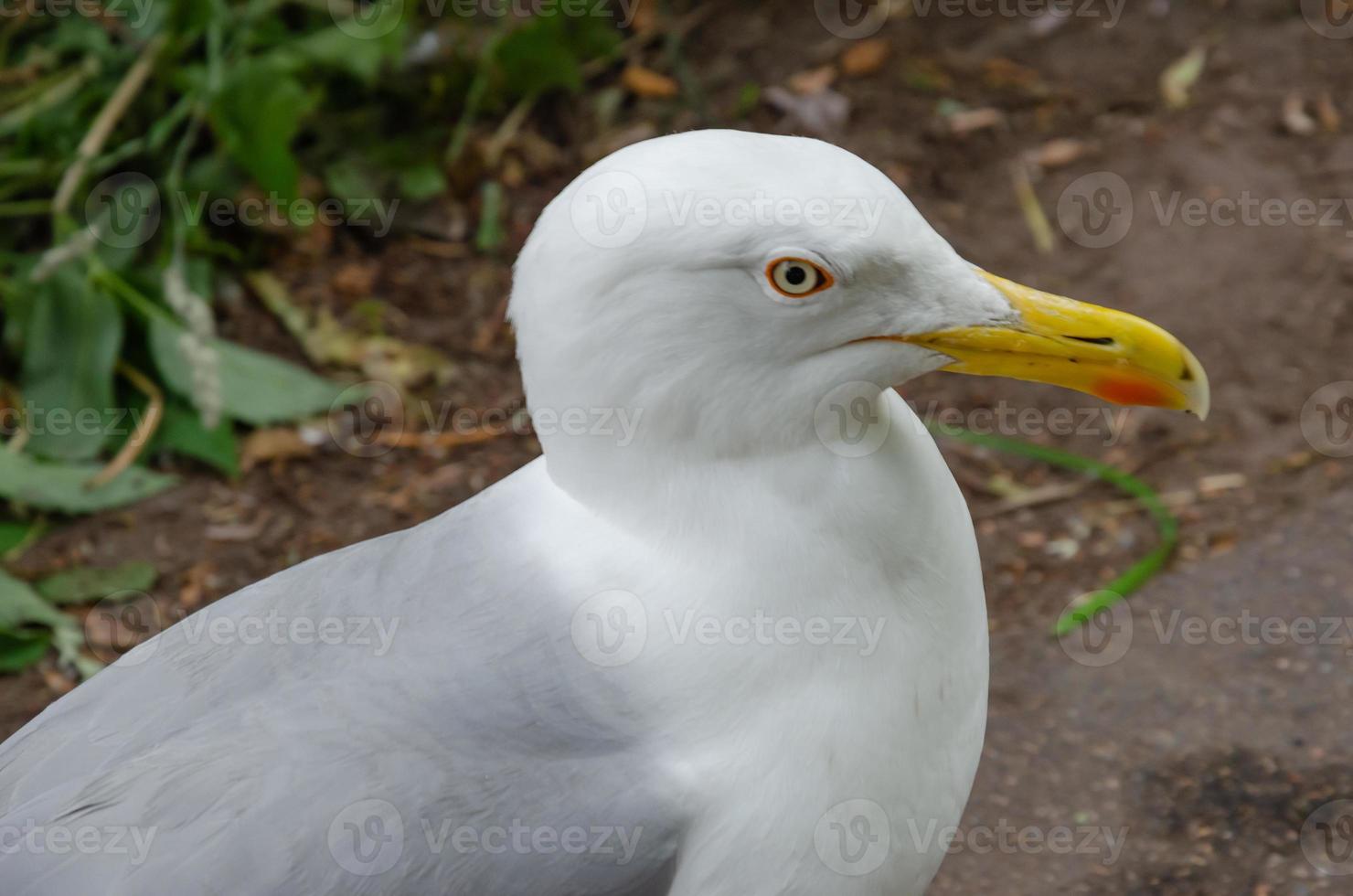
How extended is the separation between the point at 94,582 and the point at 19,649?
10.2 inches

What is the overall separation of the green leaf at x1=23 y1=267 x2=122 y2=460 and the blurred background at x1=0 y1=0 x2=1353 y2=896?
0.01 meters

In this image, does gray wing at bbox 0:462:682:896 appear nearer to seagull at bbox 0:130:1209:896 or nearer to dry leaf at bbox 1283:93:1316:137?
seagull at bbox 0:130:1209:896

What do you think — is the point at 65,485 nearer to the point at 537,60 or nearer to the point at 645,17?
the point at 537,60

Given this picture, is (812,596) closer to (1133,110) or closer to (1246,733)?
(1246,733)

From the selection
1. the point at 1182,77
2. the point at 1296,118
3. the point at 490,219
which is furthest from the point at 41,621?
the point at 1296,118

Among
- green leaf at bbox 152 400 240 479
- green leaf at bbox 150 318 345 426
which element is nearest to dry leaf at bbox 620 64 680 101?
green leaf at bbox 150 318 345 426

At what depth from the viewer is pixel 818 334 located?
207 centimetres

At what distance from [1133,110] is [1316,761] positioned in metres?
2.76

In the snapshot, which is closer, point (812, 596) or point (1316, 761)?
point (812, 596)

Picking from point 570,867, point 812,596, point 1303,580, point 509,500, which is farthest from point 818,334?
point 1303,580

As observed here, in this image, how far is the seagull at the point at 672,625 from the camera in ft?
6.62

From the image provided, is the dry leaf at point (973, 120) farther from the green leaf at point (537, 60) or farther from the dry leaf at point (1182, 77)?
the green leaf at point (537, 60)

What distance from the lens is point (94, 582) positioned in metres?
4.00

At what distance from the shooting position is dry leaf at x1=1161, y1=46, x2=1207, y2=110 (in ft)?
17.4
